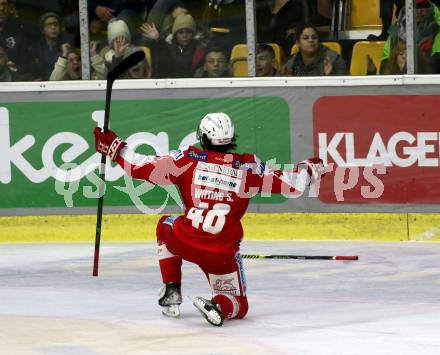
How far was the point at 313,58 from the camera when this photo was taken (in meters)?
12.6

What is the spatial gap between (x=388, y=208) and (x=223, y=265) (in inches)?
163

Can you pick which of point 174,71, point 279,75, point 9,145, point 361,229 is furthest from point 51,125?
point 361,229

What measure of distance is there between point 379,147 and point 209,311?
14.9 ft

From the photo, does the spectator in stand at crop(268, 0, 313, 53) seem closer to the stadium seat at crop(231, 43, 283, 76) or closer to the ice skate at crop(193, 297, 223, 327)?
the stadium seat at crop(231, 43, 283, 76)

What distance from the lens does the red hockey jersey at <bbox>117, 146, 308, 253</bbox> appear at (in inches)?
334

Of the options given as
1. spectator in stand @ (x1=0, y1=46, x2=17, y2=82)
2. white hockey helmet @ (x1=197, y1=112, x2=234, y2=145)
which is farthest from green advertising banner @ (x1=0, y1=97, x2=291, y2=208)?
white hockey helmet @ (x1=197, y1=112, x2=234, y2=145)

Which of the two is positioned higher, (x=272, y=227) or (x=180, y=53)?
(x=180, y=53)

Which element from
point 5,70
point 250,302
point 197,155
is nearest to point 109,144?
point 197,155

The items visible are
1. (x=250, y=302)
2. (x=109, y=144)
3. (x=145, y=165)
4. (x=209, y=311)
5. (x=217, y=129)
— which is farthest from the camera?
(x=250, y=302)

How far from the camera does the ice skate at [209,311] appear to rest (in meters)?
8.28

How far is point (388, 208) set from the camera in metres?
12.4

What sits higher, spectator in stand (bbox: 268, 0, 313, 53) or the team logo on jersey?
spectator in stand (bbox: 268, 0, 313, 53)

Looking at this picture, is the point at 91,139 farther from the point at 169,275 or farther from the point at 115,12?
the point at 169,275

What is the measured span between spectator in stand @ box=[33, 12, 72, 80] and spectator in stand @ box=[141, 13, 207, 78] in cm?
81
